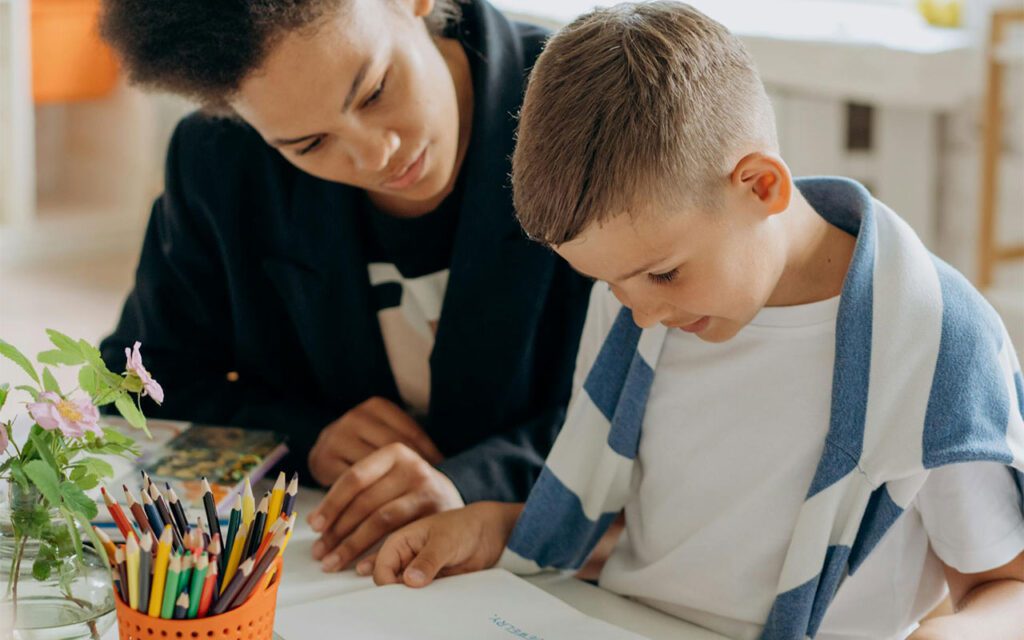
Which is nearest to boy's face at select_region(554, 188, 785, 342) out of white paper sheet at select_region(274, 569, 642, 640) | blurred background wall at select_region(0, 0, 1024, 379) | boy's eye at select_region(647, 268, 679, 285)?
boy's eye at select_region(647, 268, 679, 285)

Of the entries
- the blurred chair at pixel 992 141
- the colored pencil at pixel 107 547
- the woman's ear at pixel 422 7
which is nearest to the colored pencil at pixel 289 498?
the colored pencil at pixel 107 547

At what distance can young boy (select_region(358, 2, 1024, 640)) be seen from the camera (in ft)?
3.01

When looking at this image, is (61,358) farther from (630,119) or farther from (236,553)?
(630,119)

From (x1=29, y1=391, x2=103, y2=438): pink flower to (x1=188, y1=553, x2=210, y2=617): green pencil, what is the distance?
120 mm

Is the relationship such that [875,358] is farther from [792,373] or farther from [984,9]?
[984,9]

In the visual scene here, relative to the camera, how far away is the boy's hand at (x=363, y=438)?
1.29 meters

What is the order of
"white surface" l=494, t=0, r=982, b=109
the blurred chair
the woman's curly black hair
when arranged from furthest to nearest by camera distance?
"white surface" l=494, t=0, r=982, b=109 → the blurred chair → the woman's curly black hair

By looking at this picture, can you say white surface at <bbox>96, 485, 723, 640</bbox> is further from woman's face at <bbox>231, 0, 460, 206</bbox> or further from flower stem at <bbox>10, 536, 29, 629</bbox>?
woman's face at <bbox>231, 0, 460, 206</bbox>

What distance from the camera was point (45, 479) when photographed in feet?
2.67

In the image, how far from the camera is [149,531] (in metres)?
0.82

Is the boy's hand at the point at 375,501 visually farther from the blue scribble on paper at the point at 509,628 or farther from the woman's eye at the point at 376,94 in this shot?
the woman's eye at the point at 376,94

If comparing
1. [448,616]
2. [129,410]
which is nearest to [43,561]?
[129,410]

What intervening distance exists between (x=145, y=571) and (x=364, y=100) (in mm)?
557

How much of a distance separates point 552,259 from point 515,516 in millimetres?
306
